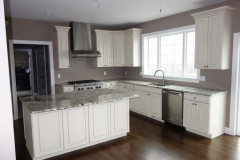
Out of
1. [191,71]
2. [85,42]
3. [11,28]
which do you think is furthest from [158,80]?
[11,28]

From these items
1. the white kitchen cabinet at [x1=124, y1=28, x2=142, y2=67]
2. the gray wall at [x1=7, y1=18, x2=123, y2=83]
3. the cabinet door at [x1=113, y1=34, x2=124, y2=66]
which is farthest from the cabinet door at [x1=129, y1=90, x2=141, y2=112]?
the gray wall at [x1=7, y1=18, x2=123, y2=83]

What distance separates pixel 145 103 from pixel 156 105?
1.33 feet

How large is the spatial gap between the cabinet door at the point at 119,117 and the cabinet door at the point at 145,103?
1.34 metres

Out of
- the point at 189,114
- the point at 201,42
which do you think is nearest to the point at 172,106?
the point at 189,114

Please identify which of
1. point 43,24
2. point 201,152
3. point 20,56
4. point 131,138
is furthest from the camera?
→ point 20,56

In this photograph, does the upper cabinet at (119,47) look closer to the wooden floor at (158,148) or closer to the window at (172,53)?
the window at (172,53)

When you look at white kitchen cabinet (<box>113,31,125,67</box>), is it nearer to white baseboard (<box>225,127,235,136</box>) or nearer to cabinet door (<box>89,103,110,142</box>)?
cabinet door (<box>89,103,110,142</box>)

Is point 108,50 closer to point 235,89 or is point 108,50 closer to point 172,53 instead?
point 172,53

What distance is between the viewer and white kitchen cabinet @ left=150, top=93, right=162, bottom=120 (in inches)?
177

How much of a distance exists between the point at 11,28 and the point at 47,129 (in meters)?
3.34

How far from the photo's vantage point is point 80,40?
529 cm

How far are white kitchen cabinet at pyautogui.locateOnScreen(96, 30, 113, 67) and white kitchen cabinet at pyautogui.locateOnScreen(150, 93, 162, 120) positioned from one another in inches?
79.9

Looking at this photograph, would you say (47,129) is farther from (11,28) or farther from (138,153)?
(11,28)

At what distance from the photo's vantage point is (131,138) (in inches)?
144
